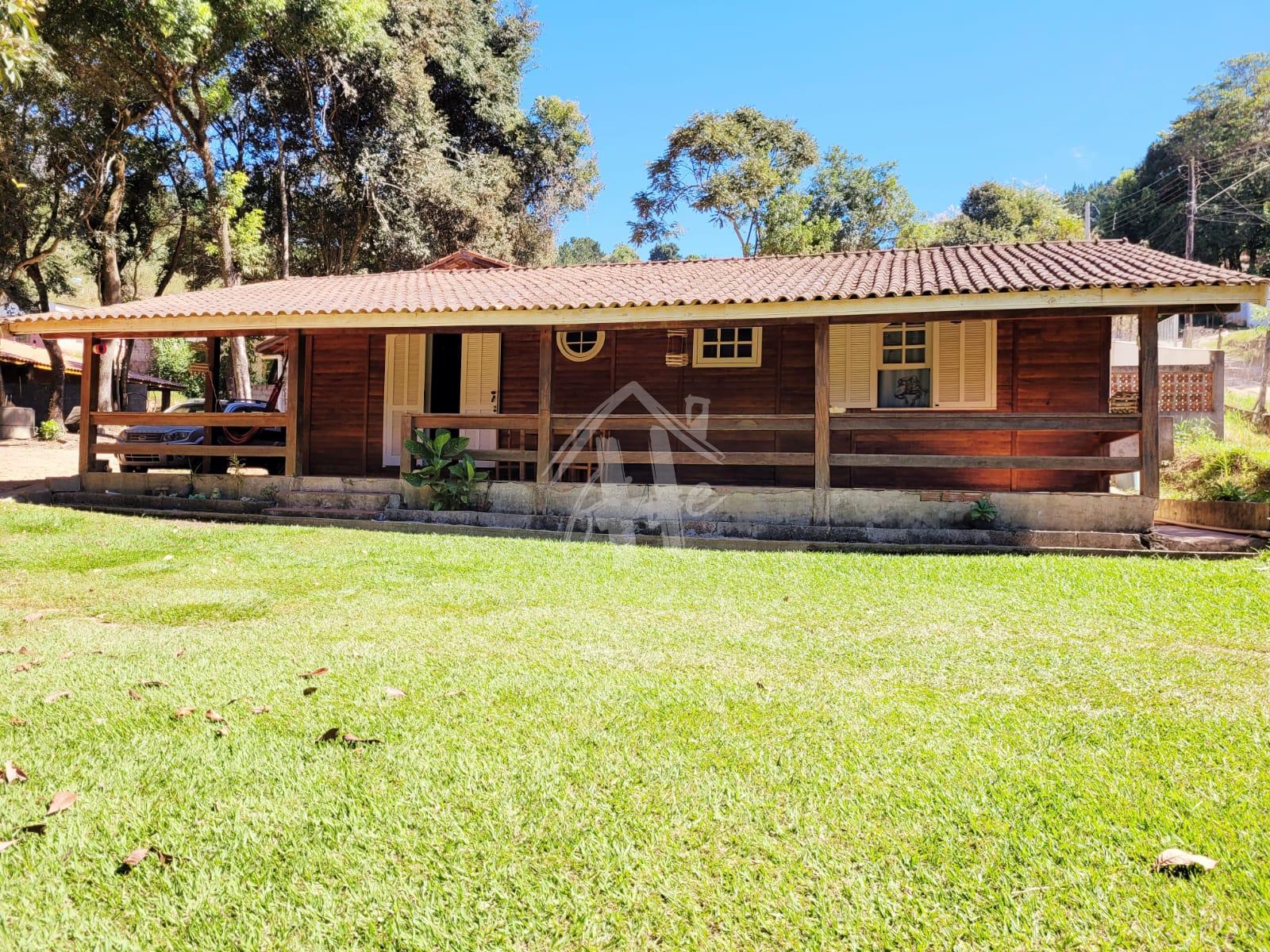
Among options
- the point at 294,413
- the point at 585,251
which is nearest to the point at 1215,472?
the point at 294,413

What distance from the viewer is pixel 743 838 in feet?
6.99

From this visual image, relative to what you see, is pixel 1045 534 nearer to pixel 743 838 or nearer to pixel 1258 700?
pixel 1258 700

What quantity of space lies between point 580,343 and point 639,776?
9.99 metres

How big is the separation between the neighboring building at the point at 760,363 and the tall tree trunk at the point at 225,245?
7.63 m

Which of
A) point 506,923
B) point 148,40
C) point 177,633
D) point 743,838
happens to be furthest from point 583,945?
point 148,40

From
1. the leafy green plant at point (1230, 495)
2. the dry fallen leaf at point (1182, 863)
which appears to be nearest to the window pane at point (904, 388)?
the leafy green plant at point (1230, 495)

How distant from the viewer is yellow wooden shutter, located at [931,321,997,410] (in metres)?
10.1

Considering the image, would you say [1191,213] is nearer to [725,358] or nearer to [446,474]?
[725,358]

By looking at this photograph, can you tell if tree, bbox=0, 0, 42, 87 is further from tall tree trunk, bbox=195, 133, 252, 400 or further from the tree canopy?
the tree canopy

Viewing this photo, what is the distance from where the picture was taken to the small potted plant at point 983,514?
8367 mm

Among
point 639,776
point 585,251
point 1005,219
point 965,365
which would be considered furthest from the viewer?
point 585,251

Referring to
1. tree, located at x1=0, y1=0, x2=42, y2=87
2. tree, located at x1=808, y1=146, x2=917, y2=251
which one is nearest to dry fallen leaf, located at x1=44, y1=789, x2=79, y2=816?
tree, located at x1=0, y1=0, x2=42, y2=87

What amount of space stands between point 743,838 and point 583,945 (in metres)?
0.61

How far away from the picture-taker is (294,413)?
1077 cm
